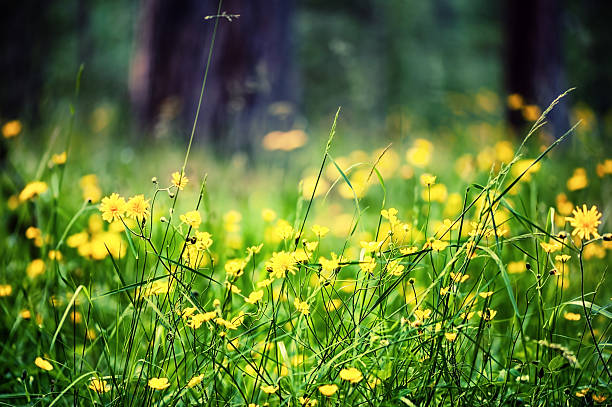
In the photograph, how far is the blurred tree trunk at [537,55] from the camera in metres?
4.16

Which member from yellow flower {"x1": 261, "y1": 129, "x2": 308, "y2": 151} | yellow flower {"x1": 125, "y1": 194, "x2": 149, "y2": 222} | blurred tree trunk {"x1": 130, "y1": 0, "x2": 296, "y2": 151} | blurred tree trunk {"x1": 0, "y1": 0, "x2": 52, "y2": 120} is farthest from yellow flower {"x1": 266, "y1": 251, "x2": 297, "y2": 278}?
blurred tree trunk {"x1": 0, "y1": 0, "x2": 52, "y2": 120}

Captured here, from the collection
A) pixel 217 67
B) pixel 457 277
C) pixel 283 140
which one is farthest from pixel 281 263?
pixel 217 67

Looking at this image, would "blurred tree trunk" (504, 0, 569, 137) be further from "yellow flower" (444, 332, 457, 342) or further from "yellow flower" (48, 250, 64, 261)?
"yellow flower" (48, 250, 64, 261)

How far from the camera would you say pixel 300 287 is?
102 cm

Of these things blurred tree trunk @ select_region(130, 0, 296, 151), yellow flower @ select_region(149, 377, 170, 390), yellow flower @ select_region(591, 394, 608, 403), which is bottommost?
yellow flower @ select_region(591, 394, 608, 403)

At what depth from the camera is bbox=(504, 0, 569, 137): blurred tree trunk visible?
164 inches

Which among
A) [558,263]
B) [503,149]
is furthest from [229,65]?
[558,263]

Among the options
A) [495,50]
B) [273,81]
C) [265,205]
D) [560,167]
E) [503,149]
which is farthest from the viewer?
[495,50]

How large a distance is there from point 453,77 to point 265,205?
54.9 feet

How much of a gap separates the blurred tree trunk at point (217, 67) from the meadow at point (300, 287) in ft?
1.05

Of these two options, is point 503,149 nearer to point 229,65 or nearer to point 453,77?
point 229,65

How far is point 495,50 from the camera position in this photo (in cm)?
1616

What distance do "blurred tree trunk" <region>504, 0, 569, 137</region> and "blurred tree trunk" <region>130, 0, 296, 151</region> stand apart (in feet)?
6.35

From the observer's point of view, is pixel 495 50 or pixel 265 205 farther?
pixel 495 50
